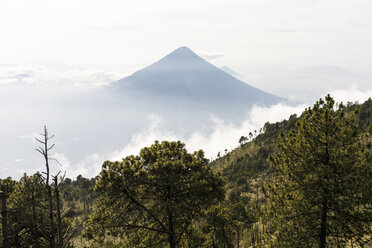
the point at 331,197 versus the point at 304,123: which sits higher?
the point at 304,123

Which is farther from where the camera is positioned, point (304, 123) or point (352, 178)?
point (304, 123)

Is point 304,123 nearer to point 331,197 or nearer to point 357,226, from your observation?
point 331,197

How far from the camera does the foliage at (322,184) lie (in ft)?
40.5

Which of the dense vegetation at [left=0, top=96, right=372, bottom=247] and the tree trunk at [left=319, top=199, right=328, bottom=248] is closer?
the dense vegetation at [left=0, top=96, right=372, bottom=247]

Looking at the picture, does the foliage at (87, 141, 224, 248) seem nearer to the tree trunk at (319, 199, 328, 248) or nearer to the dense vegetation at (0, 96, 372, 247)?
the dense vegetation at (0, 96, 372, 247)

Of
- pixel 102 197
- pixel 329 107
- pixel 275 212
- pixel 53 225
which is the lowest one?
pixel 275 212

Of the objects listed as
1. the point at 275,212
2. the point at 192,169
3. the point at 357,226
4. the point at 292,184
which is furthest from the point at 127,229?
the point at 357,226

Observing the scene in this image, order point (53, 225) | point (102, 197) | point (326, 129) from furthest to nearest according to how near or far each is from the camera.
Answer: point (102, 197) → point (326, 129) → point (53, 225)

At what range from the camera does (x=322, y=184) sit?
12.4 m

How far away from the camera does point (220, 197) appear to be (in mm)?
14789

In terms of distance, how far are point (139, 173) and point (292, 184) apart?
850cm

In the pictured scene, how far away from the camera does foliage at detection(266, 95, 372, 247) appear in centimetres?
1236

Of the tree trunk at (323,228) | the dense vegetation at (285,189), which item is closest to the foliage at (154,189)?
the dense vegetation at (285,189)

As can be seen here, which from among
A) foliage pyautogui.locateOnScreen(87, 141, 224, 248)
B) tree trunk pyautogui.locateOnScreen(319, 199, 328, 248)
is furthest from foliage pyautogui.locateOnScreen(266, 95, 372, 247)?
foliage pyautogui.locateOnScreen(87, 141, 224, 248)
